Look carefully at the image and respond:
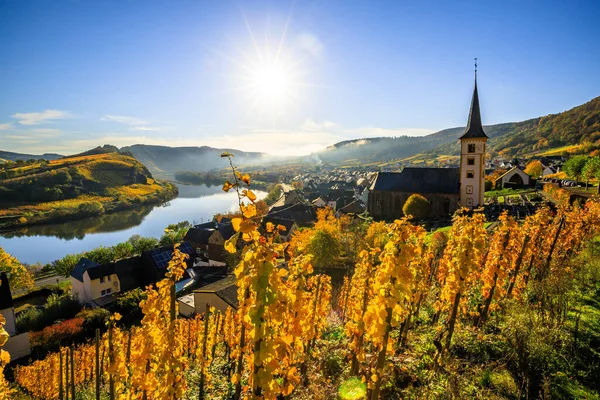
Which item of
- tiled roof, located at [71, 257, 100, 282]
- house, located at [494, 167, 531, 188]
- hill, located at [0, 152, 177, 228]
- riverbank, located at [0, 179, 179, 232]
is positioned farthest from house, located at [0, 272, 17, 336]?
hill, located at [0, 152, 177, 228]

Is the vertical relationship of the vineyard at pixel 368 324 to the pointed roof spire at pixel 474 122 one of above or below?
below

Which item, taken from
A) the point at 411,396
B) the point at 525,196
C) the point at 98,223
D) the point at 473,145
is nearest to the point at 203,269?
the point at 411,396

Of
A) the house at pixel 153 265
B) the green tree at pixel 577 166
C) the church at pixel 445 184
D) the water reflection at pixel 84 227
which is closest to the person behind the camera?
the house at pixel 153 265

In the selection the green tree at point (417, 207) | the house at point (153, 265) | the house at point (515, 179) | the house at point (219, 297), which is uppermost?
the house at point (515, 179)

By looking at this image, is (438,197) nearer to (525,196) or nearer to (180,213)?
(525,196)

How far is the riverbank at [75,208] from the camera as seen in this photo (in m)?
75.4

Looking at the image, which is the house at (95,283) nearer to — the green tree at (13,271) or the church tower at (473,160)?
the green tree at (13,271)

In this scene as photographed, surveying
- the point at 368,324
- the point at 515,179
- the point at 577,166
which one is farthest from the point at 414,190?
the point at 368,324

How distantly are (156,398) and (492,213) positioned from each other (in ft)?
128

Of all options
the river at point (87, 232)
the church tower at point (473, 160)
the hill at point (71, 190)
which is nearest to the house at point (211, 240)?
the river at point (87, 232)

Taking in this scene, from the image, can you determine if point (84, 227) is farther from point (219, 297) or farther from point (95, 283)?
point (219, 297)

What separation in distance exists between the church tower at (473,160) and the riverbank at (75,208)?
90441mm

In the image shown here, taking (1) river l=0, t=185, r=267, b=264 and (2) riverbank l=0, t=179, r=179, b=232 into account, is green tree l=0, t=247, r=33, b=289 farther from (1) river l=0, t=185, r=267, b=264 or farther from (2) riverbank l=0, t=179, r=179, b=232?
(2) riverbank l=0, t=179, r=179, b=232

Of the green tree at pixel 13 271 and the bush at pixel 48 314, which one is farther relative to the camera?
the green tree at pixel 13 271
